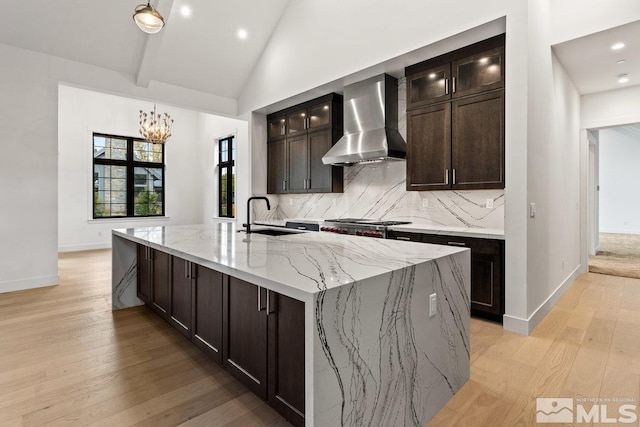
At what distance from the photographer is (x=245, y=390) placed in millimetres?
1977

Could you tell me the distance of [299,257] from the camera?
1761 millimetres

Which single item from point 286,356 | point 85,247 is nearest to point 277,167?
point 286,356

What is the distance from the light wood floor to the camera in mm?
1754

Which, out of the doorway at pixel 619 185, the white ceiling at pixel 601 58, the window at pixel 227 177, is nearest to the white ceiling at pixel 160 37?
the window at pixel 227 177

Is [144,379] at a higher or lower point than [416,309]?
lower

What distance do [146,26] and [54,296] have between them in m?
3.28

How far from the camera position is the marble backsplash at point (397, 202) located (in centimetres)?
361

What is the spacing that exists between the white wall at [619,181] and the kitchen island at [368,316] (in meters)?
11.0

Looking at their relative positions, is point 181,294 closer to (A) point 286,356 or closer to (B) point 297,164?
(A) point 286,356

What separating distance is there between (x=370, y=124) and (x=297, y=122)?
63.5 inches

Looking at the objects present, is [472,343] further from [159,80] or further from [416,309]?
[159,80]

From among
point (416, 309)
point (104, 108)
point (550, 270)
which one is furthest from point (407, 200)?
point (104, 108)

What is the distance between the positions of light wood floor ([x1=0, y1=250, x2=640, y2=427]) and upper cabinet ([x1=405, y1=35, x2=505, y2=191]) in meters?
1.50

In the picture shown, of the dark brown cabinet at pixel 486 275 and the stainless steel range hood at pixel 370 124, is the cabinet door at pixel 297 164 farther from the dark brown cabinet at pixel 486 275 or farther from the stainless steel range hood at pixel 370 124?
the dark brown cabinet at pixel 486 275
